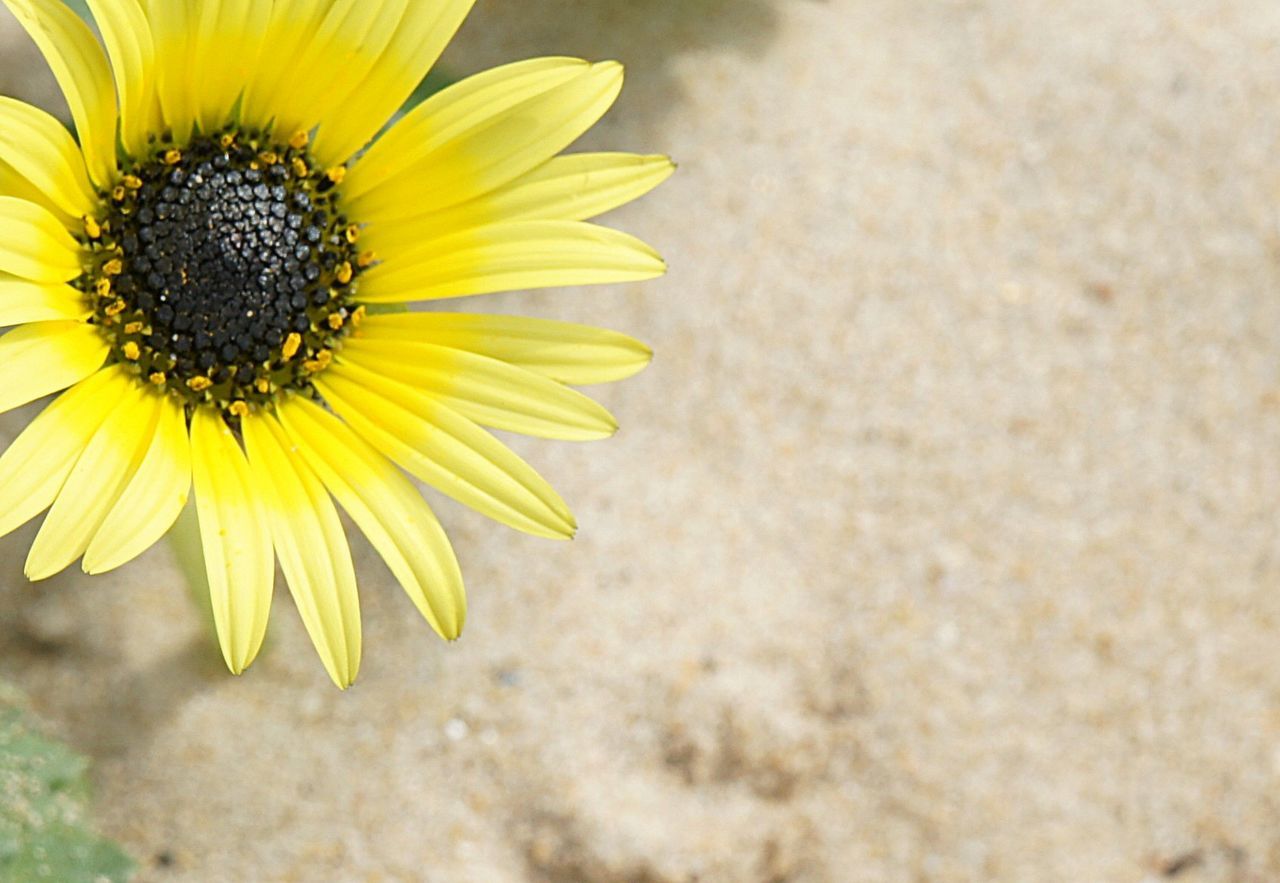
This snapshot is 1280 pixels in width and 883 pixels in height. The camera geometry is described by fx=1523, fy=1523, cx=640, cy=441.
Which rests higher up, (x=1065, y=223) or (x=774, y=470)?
(x=1065, y=223)

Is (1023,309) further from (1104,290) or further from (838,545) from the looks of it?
(838,545)

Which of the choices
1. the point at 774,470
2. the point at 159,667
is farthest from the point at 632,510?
the point at 159,667

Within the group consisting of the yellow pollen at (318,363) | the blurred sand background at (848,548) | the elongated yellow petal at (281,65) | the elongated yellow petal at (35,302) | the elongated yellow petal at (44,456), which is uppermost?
the elongated yellow petal at (281,65)

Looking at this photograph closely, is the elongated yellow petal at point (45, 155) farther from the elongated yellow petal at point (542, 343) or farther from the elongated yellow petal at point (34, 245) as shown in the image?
the elongated yellow petal at point (542, 343)

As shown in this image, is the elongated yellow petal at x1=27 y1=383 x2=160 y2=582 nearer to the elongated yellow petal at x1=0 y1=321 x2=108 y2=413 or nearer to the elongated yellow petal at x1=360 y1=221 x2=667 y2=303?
the elongated yellow petal at x1=0 y1=321 x2=108 y2=413

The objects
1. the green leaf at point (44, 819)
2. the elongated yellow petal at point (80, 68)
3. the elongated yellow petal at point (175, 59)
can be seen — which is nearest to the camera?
the elongated yellow petal at point (80, 68)

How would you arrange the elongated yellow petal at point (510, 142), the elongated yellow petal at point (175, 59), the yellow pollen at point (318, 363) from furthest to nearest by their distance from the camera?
the yellow pollen at point (318, 363), the elongated yellow petal at point (510, 142), the elongated yellow petal at point (175, 59)

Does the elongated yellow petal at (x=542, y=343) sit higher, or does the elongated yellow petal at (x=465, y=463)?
the elongated yellow petal at (x=542, y=343)

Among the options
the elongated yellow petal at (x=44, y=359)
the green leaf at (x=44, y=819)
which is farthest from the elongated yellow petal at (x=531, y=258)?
the green leaf at (x=44, y=819)
